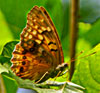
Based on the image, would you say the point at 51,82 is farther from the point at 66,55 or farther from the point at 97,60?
the point at 66,55

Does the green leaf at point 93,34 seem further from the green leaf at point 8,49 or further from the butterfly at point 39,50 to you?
the green leaf at point 8,49

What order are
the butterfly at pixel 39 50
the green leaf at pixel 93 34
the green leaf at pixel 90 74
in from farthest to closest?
the green leaf at pixel 93 34, the butterfly at pixel 39 50, the green leaf at pixel 90 74

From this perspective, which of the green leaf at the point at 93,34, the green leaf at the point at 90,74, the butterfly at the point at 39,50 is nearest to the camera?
the green leaf at the point at 90,74

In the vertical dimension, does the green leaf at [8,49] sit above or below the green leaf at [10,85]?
above

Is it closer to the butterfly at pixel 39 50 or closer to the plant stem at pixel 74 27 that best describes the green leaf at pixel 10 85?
the butterfly at pixel 39 50

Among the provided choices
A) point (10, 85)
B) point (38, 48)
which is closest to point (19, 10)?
point (38, 48)

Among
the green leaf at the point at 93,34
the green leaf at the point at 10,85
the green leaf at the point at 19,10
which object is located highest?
the green leaf at the point at 19,10

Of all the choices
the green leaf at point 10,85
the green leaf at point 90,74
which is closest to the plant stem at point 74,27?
the green leaf at point 90,74

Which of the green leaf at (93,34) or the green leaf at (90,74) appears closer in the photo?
the green leaf at (90,74)

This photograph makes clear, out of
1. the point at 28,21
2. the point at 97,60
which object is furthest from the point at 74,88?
the point at 28,21
